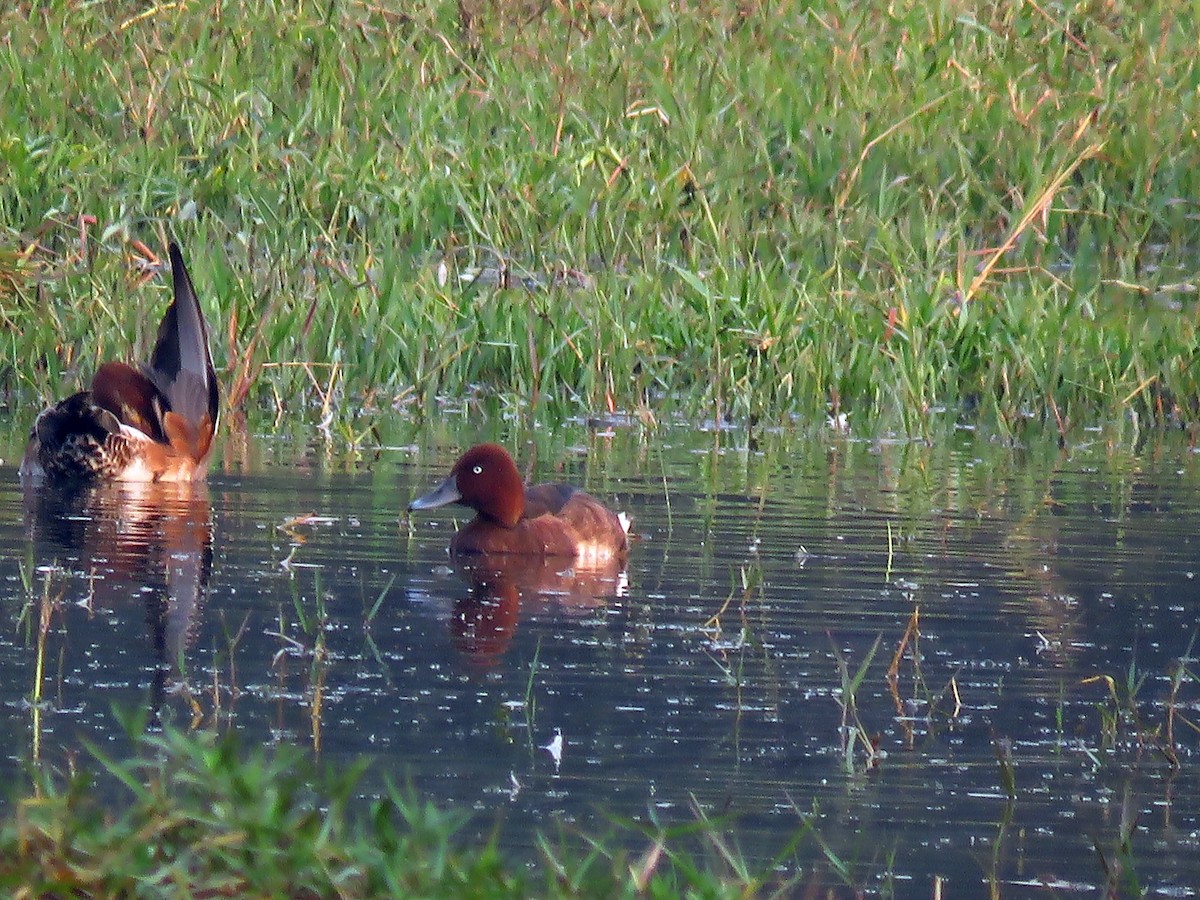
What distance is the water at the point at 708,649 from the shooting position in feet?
17.5

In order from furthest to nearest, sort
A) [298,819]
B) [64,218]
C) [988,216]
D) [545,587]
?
[988,216] → [64,218] → [545,587] → [298,819]

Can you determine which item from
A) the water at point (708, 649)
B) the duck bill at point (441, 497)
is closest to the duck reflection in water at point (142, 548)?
the water at point (708, 649)

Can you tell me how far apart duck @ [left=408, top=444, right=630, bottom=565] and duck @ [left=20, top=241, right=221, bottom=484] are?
1609mm

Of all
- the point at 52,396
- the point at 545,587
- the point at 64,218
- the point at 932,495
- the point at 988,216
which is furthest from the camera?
the point at 988,216

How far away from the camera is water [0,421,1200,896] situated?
17.5 ft

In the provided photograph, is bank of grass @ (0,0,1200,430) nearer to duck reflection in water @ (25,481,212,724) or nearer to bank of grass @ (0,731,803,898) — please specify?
duck reflection in water @ (25,481,212,724)

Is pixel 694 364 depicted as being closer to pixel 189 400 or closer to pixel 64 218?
pixel 189 400

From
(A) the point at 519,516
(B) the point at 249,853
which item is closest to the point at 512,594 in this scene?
(A) the point at 519,516

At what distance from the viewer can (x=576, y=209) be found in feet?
44.8

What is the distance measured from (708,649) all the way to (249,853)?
2.77 m

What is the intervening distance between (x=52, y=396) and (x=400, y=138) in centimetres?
416

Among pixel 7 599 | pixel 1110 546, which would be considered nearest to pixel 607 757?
pixel 7 599

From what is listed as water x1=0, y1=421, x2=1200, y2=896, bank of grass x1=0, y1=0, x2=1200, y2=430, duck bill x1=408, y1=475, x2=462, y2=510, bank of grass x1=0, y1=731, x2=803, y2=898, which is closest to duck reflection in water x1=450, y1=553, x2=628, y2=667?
water x1=0, y1=421, x2=1200, y2=896

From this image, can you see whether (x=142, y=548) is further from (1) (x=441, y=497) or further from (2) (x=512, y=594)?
(2) (x=512, y=594)
